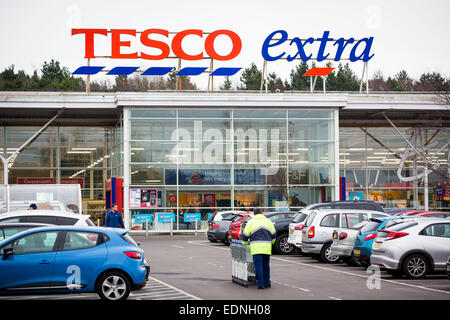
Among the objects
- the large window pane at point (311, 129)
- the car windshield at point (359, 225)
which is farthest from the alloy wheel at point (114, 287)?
the large window pane at point (311, 129)

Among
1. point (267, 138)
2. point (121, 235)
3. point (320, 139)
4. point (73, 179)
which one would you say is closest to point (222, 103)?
point (267, 138)

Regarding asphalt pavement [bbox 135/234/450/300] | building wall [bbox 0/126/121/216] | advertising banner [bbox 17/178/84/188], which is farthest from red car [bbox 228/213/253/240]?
advertising banner [bbox 17/178/84/188]

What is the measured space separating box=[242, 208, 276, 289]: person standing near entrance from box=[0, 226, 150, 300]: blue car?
110 inches

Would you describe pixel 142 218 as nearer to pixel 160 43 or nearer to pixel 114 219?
pixel 160 43

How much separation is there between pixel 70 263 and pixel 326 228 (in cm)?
1030

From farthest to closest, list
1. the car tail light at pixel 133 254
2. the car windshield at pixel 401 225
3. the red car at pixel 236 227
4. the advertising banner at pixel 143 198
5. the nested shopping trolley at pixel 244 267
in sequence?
the advertising banner at pixel 143 198
the red car at pixel 236 227
the car windshield at pixel 401 225
the nested shopping trolley at pixel 244 267
the car tail light at pixel 133 254

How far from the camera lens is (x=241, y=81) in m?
90.6

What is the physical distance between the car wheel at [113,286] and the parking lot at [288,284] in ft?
2.11

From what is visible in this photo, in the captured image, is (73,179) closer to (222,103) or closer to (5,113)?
(5,113)

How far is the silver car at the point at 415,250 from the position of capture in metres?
16.0

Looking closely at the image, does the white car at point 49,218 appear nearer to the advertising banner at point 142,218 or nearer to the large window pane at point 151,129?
the advertising banner at point 142,218

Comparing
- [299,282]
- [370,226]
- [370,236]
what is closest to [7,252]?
[299,282]

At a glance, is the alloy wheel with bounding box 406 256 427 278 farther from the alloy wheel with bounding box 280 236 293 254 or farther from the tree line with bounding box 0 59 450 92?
the tree line with bounding box 0 59 450 92

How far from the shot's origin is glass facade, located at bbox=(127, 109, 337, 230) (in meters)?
39.4
